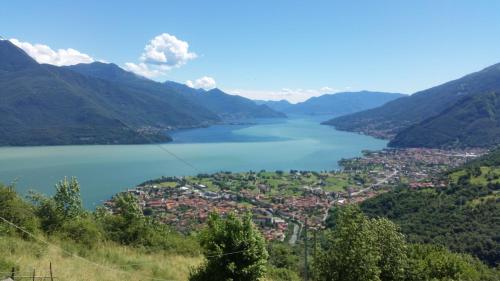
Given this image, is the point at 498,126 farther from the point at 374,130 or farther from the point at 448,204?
the point at 448,204

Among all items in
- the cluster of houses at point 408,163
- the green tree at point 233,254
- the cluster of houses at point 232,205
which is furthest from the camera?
the cluster of houses at point 408,163

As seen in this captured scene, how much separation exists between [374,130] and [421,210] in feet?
495

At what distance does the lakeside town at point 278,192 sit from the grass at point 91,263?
21921 mm

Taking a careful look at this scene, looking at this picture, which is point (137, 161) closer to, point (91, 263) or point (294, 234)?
point (294, 234)

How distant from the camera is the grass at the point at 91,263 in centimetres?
728

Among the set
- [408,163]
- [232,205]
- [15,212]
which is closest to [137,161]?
[232,205]

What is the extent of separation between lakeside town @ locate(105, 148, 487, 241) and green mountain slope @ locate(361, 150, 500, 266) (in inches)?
173

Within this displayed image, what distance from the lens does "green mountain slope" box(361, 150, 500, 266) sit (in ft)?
101

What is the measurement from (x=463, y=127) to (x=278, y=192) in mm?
91741

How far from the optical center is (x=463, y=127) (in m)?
129

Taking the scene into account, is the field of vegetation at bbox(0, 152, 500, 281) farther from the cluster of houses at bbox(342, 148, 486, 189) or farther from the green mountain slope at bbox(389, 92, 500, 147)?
the green mountain slope at bbox(389, 92, 500, 147)

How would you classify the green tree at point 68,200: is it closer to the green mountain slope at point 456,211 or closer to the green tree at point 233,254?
the green tree at point 233,254

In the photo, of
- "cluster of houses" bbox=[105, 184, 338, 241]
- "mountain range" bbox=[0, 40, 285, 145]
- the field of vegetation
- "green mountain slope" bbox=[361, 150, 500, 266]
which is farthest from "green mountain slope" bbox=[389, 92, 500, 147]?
the field of vegetation

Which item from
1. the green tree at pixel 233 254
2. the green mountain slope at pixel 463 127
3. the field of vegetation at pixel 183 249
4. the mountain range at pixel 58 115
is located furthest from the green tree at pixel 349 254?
the green mountain slope at pixel 463 127
